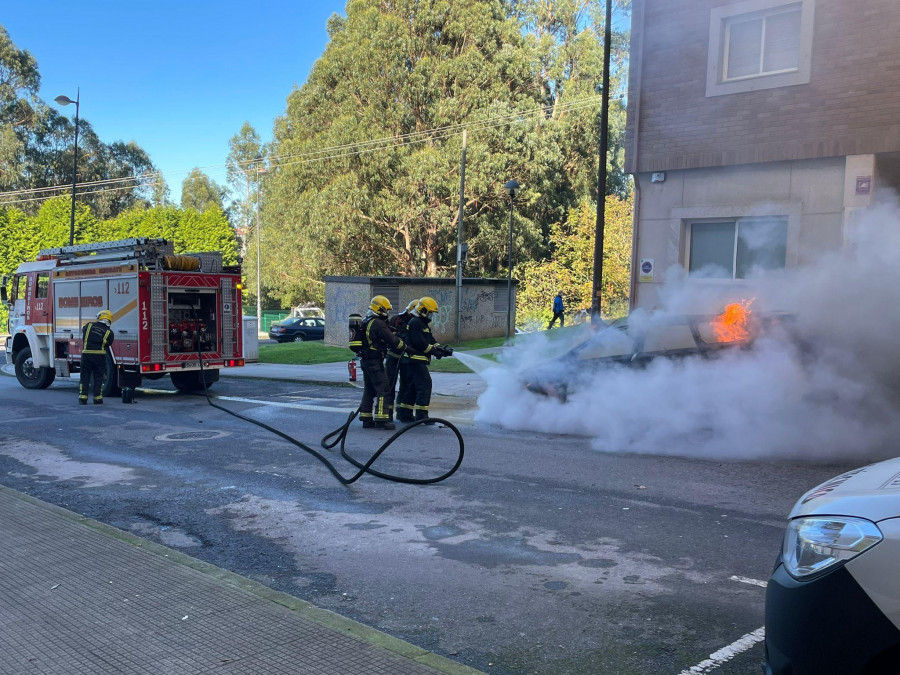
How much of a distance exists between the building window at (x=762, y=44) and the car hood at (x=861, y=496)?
11.1 metres

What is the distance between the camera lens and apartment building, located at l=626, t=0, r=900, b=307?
11477 millimetres

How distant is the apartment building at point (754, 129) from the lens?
37.7 feet

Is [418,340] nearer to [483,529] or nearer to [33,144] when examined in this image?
[483,529]

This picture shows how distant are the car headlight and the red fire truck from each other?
1185 centimetres

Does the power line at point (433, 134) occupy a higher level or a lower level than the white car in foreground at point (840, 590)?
higher

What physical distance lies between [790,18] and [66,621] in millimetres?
13015

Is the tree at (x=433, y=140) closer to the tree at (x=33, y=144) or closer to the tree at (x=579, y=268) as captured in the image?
the tree at (x=579, y=268)

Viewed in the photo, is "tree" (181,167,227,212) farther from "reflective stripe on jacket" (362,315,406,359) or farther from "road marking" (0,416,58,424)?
"reflective stripe on jacket" (362,315,406,359)

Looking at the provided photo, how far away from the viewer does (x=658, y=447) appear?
8.38 m

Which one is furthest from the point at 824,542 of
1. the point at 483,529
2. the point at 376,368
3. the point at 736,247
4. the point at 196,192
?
the point at 196,192

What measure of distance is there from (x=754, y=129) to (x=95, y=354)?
1207cm

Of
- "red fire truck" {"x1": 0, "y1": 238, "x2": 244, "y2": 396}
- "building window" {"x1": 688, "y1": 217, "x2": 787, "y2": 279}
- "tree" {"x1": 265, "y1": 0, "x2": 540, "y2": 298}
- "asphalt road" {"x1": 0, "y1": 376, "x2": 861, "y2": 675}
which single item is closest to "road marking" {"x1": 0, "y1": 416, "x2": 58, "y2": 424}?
"asphalt road" {"x1": 0, "y1": 376, "x2": 861, "y2": 675}

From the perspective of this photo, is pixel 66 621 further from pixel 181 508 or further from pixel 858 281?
pixel 858 281

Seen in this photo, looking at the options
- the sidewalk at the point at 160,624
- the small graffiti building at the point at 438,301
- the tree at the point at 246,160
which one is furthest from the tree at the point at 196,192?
the sidewalk at the point at 160,624
